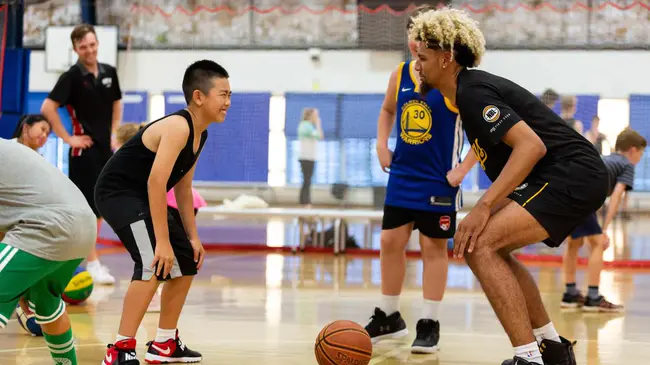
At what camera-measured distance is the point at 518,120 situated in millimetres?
3740

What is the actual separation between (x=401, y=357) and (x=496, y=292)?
1.09 metres

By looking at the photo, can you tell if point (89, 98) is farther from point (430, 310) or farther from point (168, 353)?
point (430, 310)

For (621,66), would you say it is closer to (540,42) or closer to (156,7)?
(540,42)

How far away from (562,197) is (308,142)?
25.7 feet

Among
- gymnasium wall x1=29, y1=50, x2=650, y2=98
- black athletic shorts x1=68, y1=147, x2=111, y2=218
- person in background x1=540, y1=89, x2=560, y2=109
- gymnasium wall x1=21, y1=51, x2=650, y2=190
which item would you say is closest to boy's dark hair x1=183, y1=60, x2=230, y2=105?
black athletic shorts x1=68, y1=147, x2=111, y2=218

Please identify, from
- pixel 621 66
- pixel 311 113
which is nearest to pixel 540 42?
pixel 621 66

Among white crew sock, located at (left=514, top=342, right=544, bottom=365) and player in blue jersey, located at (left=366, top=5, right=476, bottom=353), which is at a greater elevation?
player in blue jersey, located at (left=366, top=5, right=476, bottom=353)

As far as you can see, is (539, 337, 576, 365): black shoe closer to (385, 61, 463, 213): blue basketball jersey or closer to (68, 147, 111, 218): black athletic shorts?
(385, 61, 463, 213): blue basketball jersey

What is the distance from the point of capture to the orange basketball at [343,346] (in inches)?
159

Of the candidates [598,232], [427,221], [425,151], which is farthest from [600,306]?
[425,151]

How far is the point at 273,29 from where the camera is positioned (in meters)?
17.4

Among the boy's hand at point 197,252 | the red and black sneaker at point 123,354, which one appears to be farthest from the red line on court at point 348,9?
the red and black sneaker at point 123,354

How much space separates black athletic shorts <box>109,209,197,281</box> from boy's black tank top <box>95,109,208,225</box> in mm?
99

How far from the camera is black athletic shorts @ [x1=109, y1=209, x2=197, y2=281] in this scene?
13.6 feet
